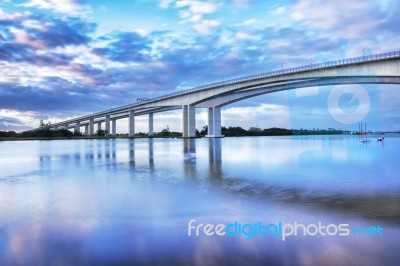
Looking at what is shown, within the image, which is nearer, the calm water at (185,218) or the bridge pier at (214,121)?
the calm water at (185,218)

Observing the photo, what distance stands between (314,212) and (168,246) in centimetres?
357

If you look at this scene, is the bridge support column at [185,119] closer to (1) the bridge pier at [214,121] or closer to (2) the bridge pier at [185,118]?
(2) the bridge pier at [185,118]

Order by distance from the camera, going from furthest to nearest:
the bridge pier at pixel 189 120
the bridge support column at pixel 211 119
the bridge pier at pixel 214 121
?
the bridge support column at pixel 211 119
the bridge pier at pixel 214 121
the bridge pier at pixel 189 120

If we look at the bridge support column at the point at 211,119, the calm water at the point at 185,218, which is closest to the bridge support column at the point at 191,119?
the bridge support column at the point at 211,119

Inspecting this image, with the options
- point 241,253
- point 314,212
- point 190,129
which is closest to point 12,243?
point 241,253

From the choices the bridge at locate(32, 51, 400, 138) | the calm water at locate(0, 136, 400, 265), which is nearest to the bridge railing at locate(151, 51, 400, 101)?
the bridge at locate(32, 51, 400, 138)

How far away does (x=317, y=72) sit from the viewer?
5328 centimetres

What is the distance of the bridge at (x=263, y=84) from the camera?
4500 centimetres

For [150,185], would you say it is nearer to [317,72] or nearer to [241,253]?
[241,253]

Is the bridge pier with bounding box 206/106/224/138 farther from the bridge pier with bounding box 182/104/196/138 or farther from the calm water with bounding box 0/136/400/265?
the calm water with bounding box 0/136/400/265

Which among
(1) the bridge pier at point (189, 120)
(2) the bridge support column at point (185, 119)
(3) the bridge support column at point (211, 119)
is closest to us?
(1) the bridge pier at point (189, 120)

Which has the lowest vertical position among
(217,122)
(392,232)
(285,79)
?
(392,232)

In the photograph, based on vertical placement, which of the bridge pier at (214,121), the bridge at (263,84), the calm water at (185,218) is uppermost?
the bridge at (263,84)

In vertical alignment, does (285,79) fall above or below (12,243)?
above
